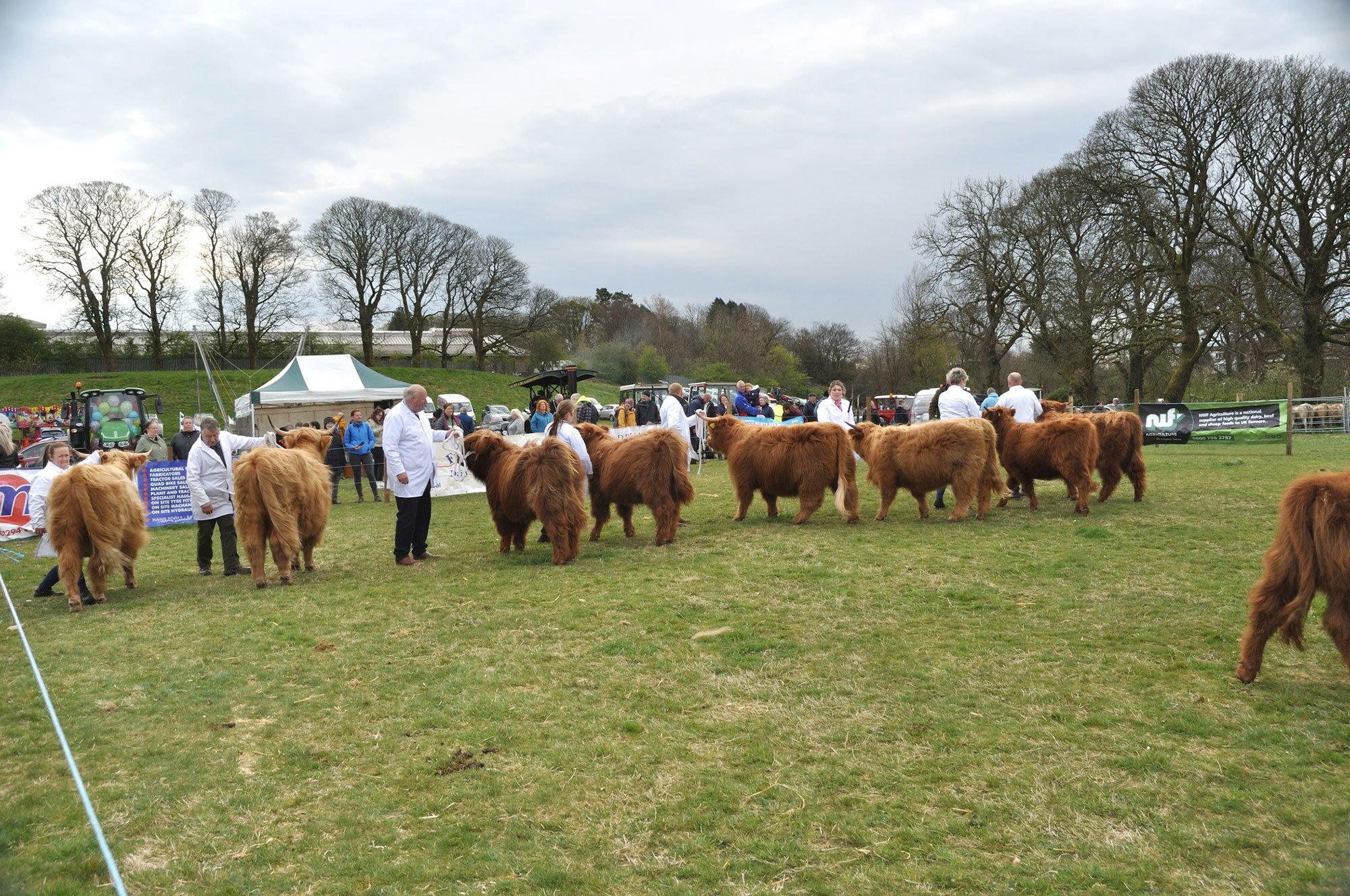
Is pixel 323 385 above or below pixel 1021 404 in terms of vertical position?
above

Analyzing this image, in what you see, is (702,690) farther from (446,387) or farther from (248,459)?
(446,387)

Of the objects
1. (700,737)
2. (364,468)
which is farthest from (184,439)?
(700,737)

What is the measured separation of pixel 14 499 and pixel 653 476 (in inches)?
471

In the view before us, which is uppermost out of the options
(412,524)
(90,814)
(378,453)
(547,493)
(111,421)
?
(111,421)

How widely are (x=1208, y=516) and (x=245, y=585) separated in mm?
11529

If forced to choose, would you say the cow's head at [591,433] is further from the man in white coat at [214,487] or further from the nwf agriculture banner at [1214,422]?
the nwf agriculture banner at [1214,422]

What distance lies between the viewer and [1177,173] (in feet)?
95.8

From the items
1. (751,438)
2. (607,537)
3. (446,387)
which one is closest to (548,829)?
(607,537)

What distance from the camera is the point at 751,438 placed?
12141 mm

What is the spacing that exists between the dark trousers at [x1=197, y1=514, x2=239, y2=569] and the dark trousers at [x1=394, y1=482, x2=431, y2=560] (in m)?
1.83

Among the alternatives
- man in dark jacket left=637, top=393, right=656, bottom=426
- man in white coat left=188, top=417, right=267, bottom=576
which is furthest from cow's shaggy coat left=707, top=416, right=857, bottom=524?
man in dark jacket left=637, top=393, right=656, bottom=426

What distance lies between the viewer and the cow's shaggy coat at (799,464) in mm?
11680

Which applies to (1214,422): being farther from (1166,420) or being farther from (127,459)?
(127,459)

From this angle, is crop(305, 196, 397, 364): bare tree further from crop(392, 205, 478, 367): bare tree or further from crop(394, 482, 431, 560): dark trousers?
crop(394, 482, 431, 560): dark trousers
